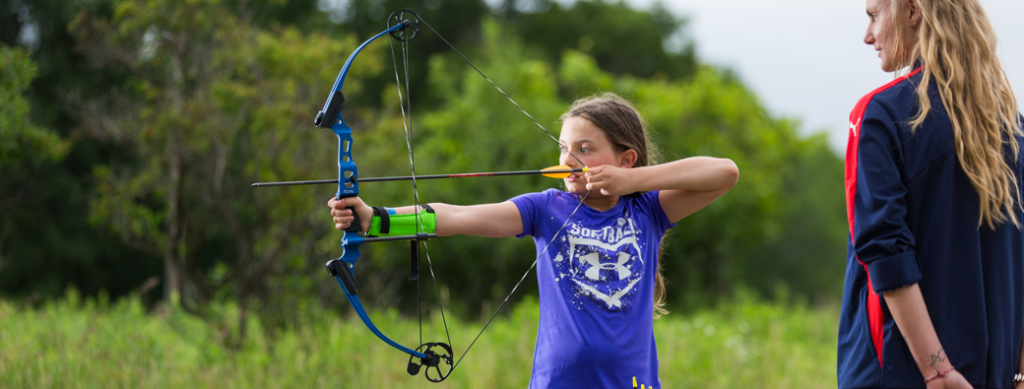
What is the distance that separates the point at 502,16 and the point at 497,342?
12.3 m

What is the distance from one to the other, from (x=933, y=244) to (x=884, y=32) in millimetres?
458

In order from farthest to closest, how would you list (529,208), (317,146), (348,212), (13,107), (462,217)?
1. (317,146)
2. (13,107)
3. (529,208)
4. (462,217)
5. (348,212)

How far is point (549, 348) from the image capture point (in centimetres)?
168

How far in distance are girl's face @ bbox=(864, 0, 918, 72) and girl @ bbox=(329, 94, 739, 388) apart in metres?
0.46

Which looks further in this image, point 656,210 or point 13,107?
point 13,107

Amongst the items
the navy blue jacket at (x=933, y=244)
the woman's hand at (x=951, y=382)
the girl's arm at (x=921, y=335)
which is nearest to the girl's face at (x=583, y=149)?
the navy blue jacket at (x=933, y=244)

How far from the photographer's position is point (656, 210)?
188 cm

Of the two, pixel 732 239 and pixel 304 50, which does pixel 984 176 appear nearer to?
pixel 304 50

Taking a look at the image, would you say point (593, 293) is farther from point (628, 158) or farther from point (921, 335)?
point (921, 335)

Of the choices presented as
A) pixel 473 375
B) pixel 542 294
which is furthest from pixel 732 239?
pixel 542 294

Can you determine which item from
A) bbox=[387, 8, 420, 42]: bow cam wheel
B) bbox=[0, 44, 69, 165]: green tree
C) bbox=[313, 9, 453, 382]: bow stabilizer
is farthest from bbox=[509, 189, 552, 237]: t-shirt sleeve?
bbox=[0, 44, 69, 165]: green tree

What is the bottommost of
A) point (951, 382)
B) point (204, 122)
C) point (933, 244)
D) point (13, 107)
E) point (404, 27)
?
point (951, 382)

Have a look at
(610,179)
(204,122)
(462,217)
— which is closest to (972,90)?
(610,179)

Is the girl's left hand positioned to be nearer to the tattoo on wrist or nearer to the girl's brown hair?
the girl's brown hair
